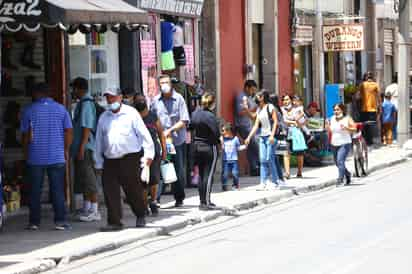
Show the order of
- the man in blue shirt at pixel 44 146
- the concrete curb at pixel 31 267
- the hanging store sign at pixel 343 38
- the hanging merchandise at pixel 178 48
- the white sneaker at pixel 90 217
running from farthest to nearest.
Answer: the hanging store sign at pixel 343 38 → the hanging merchandise at pixel 178 48 → the white sneaker at pixel 90 217 → the man in blue shirt at pixel 44 146 → the concrete curb at pixel 31 267

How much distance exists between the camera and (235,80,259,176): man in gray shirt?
27422 mm

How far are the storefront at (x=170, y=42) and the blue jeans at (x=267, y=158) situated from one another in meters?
2.26

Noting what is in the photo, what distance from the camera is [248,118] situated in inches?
1095

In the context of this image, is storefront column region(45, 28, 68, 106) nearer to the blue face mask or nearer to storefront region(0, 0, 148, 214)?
storefront region(0, 0, 148, 214)

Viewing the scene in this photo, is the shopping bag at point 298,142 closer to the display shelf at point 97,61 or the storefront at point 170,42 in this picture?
the storefront at point 170,42

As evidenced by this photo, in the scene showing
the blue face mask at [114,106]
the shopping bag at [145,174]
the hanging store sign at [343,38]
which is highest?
the hanging store sign at [343,38]

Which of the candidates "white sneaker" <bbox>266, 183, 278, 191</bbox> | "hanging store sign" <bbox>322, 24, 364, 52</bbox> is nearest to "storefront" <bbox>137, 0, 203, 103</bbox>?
"white sneaker" <bbox>266, 183, 278, 191</bbox>

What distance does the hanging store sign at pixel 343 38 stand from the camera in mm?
34094

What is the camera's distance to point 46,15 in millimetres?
16359

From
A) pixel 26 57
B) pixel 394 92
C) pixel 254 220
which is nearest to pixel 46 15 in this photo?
pixel 26 57

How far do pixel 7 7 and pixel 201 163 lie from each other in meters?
4.63

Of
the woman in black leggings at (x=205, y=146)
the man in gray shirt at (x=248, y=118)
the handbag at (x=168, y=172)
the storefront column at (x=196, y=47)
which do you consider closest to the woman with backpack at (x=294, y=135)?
the man in gray shirt at (x=248, y=118)

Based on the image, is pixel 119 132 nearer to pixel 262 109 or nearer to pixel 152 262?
pixel 152 262

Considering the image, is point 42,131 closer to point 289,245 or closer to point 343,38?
point 289,245
